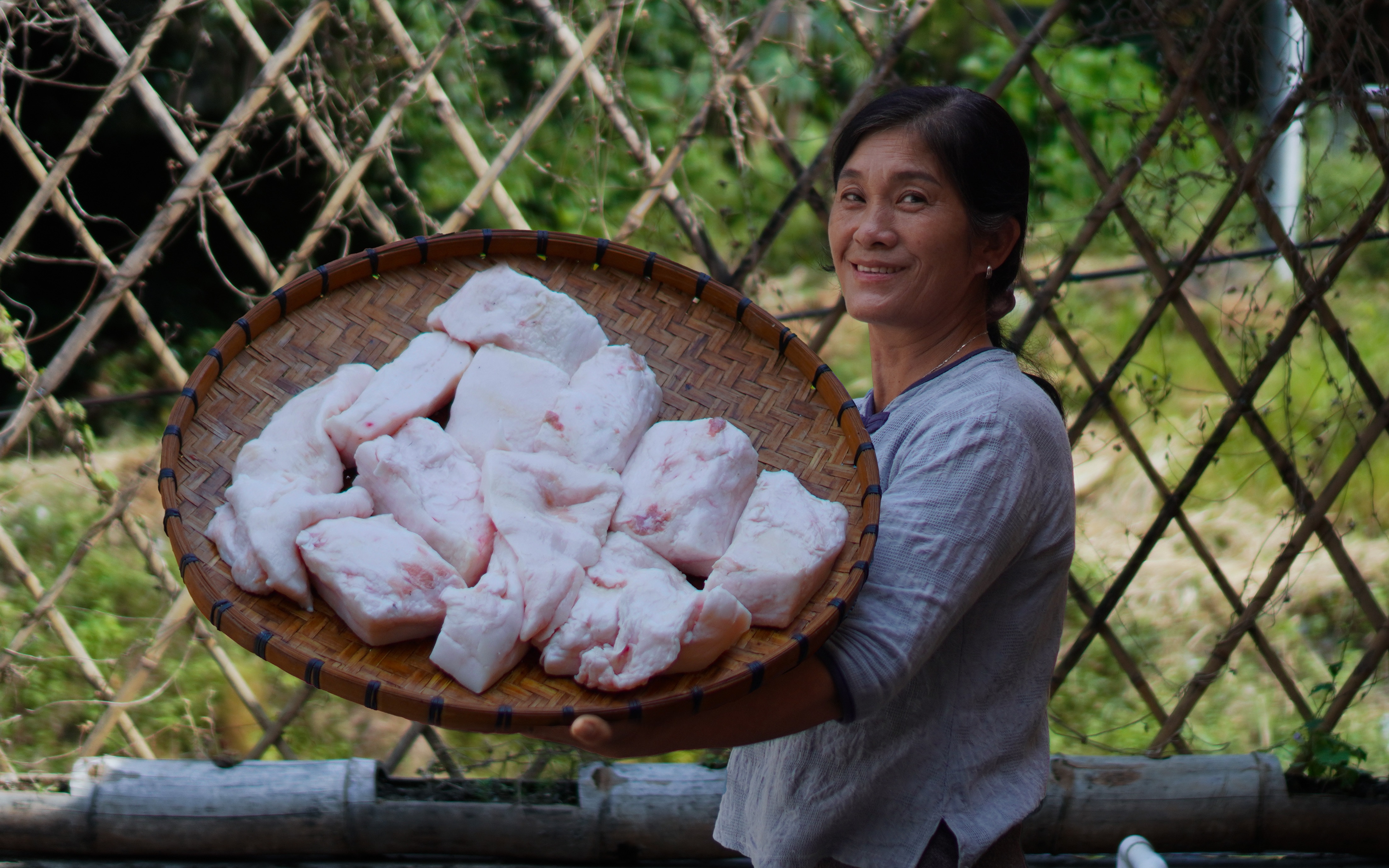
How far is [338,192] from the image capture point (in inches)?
88.3

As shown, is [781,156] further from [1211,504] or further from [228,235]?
[228,235]

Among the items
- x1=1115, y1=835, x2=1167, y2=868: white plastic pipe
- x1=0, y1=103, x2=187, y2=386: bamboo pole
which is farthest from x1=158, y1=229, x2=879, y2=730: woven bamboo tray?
x1=0, y1=103, x2=187, y2=386: bamboo pole

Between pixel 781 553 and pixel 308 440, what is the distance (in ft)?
1.81

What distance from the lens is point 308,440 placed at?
121 centimetres

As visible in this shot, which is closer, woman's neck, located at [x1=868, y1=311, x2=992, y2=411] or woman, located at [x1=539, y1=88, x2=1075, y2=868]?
woman, located at [x1=539, y1=88, x2=1075, y2=868]

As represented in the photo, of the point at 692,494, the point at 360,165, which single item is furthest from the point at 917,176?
the point at 360,165

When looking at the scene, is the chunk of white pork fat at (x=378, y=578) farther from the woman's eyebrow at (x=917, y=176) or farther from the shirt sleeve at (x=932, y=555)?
the woman's eyebrow at (x=917, y=176)

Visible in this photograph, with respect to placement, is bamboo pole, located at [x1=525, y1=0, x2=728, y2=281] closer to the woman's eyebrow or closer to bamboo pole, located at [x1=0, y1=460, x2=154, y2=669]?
the woman's eyebrow

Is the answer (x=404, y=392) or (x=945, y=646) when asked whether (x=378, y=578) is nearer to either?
(x=404, y=392)

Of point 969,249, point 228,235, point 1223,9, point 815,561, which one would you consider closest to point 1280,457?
point 1223,9

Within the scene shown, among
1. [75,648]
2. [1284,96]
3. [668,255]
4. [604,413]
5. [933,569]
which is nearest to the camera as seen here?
[933,569]

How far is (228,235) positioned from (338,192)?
2.49 metres

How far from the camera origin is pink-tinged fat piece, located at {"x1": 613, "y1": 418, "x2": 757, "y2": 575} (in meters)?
1.17

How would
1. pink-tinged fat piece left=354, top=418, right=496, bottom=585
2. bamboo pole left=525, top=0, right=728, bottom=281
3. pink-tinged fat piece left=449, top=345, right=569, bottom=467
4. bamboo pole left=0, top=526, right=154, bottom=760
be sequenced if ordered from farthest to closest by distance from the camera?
bamboo pole left=0, top=526, right=154, bottom=760 → bamboo pole left=525, top=0, right=728, bottom=281 → pink-tinged fat piece left=449, top=345, right=569, bottom=467 → pink-tinged fat piece left=354, top=418, right=496, bottom=585
